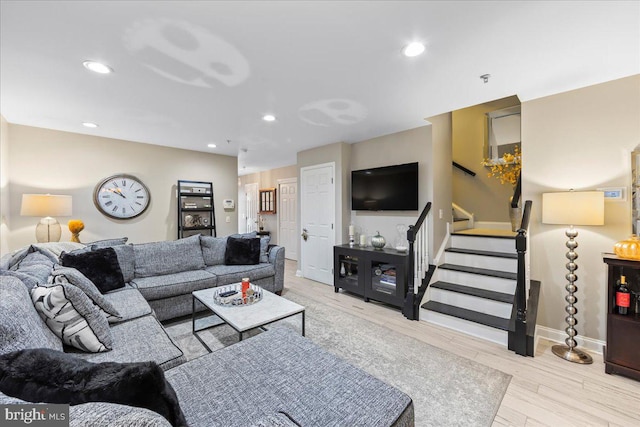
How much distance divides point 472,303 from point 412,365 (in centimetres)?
121

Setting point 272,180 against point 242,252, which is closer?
point 242,252

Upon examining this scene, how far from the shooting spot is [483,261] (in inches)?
130

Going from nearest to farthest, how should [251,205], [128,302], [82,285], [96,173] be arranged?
1. [82,285]
2. [128,302]
3. [96,173]
4. [251,205]

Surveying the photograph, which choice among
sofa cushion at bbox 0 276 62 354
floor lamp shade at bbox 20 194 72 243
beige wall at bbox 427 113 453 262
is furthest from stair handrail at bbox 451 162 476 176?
floor lamp shade at bbox 20 194 72 243

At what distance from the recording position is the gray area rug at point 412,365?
1.75 m

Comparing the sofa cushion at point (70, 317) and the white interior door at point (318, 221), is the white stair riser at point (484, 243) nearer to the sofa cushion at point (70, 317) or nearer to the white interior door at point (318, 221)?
the white interior door at point (318, 221)

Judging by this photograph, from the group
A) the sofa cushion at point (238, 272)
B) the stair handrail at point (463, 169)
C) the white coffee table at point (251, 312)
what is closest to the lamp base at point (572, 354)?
the white coffee table at point (251, 312)

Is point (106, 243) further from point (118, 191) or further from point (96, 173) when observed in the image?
point (96, 173)

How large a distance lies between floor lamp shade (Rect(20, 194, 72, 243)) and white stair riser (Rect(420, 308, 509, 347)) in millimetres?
4725

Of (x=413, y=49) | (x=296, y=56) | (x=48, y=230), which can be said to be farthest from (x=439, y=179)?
(x=48, y=230)

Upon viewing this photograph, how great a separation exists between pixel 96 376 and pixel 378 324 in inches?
106

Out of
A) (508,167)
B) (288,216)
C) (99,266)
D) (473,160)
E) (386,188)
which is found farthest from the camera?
(288,216)

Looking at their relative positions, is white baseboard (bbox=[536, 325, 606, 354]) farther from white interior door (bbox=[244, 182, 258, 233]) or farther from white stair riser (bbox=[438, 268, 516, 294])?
white interior door (bbox=[244, 182, 258, 233])

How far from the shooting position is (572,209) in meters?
2.25
